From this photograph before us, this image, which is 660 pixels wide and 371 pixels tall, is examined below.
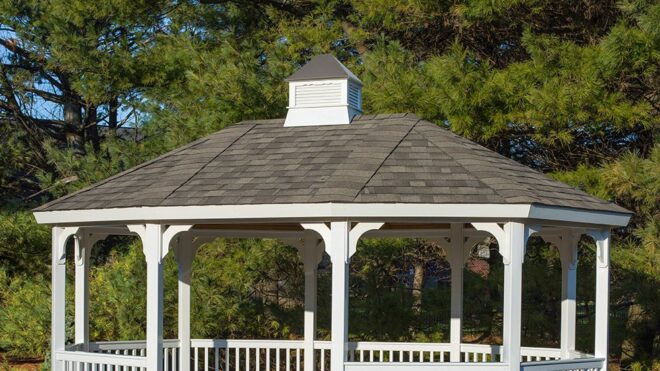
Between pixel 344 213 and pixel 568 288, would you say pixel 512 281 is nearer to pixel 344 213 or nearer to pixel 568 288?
pixel 344 213

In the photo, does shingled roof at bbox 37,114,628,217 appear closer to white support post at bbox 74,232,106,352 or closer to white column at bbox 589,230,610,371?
white column at bbox 589,230,610,371

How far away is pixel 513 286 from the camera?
940 cm

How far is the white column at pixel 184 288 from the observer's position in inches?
497

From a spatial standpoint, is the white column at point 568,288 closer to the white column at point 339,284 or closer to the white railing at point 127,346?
the white column at point 339,284

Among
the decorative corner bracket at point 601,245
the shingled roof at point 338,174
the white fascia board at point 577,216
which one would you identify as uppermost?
the shingled roof at point 338,174

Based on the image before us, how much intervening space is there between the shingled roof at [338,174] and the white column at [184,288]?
53.1 inches

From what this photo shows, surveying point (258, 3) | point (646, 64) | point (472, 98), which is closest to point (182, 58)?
point (258, 3)

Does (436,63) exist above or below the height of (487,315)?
above

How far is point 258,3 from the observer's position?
20562mm

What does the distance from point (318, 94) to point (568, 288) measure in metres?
3.75

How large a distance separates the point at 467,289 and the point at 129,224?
7.52 meters

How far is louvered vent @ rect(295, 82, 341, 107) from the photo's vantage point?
12.2 m

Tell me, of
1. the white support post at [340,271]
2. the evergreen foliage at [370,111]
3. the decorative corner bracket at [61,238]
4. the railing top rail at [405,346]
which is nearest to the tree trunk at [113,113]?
the evergreen foliage at [370,111]

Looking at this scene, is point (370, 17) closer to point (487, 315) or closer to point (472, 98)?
point (472, 98)
